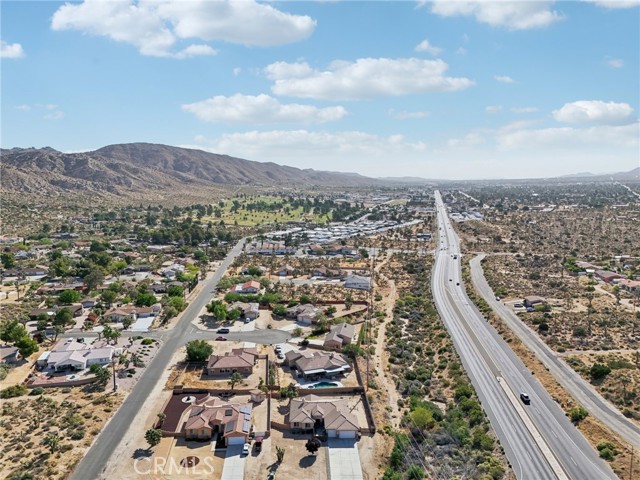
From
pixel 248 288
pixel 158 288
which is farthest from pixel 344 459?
pixel 158 288

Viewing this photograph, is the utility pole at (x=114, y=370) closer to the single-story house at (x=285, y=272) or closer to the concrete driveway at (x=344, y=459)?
the concrete driveway at (x=344, y=459)

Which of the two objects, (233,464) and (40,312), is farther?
(40,312)

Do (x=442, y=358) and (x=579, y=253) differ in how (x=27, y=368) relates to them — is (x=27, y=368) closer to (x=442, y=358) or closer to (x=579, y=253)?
(x=442, y=358)

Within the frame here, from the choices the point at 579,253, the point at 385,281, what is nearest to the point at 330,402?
the point at 385,281

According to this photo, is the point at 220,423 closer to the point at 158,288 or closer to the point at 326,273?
the point at 158,288

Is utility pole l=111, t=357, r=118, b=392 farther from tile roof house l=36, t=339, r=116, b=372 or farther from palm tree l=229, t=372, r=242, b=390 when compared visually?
palm tree l=229, t=372, r=242, b=390

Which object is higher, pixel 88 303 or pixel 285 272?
pixel 285 272
